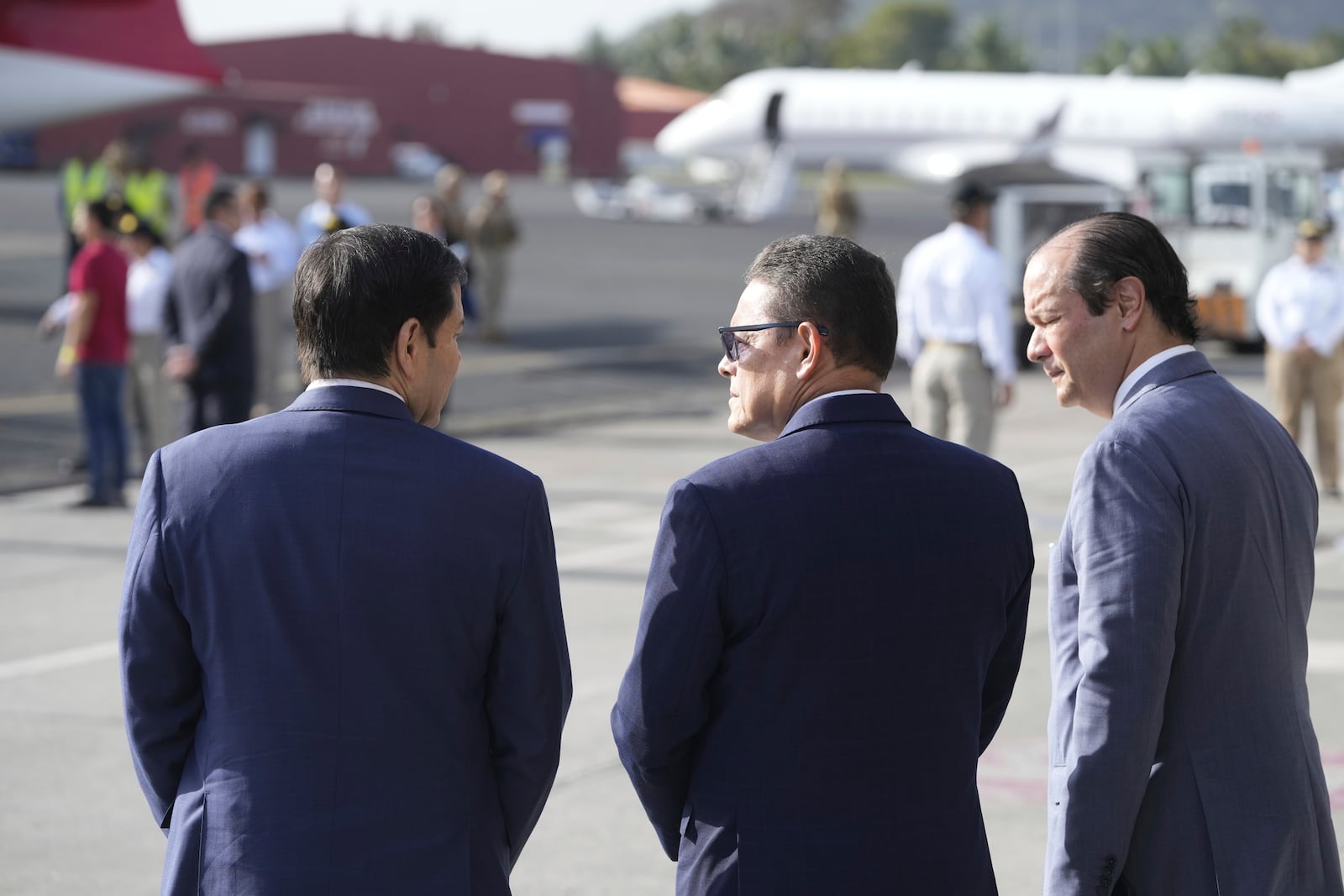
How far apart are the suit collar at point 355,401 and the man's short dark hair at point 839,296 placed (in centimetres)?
62

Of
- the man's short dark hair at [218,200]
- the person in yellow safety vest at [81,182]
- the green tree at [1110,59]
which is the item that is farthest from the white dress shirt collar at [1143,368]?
the green tree at [1110,59]

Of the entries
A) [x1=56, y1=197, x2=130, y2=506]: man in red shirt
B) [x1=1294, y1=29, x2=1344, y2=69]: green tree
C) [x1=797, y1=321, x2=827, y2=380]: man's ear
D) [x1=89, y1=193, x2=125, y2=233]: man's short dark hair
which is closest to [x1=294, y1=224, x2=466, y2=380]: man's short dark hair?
[x1=797, y1=321, x2=827, y2=380]: man's ear

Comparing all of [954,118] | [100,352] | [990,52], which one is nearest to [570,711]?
[100,352]

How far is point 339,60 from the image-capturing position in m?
82.7

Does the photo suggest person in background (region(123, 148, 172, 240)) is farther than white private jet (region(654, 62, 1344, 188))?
No

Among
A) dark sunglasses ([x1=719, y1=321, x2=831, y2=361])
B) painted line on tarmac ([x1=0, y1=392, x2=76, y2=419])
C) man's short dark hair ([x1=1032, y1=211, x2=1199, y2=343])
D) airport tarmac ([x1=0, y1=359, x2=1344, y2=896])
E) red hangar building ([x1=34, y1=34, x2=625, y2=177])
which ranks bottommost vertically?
airport tarmac ([x1=0, y1=359, x2=1344, y2=896])

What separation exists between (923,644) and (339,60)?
84.0m

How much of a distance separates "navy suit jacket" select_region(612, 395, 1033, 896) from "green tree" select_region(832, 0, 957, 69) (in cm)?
13785

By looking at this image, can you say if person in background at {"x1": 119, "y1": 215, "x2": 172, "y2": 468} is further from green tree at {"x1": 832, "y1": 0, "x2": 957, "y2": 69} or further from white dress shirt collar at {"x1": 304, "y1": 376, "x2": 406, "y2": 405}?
green tree at {"x1": 832, "y1": 0, "x2": 957, "y2": 69}

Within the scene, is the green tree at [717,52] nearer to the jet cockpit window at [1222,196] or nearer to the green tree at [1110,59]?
the green tree at [1110,59]

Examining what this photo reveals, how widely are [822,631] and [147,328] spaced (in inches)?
382

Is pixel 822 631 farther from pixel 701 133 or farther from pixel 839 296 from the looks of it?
pixel 701 133

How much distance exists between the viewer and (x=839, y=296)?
8.79ft

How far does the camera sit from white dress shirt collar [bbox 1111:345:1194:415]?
285cm
